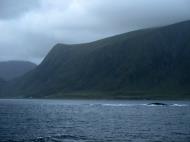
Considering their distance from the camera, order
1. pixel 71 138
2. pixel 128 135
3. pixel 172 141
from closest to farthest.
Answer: pixel 172 141 → pixel 71 138 → pixel 128 135

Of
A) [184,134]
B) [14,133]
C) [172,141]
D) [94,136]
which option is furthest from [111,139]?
[14,133]

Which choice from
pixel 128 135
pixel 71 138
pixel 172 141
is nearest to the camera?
pixel 172 141

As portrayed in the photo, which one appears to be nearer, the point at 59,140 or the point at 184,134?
the point at 59,140

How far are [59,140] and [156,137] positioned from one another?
19.2 meters

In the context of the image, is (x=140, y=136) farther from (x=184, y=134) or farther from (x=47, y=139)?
(x=47, y=139)

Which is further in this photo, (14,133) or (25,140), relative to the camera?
(14,133)

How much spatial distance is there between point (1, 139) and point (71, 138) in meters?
13.2

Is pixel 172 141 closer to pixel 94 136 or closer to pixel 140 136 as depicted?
pixel 140 136

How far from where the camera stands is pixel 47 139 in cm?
7488

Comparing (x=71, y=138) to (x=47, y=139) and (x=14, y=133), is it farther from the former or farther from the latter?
(x=14, y=133)

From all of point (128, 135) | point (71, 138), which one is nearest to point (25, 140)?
point (71, 138)

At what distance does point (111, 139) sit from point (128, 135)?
7.69m

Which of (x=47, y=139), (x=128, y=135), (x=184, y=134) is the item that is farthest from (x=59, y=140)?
(x=184, y=134)

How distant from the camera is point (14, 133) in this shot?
86.8m
